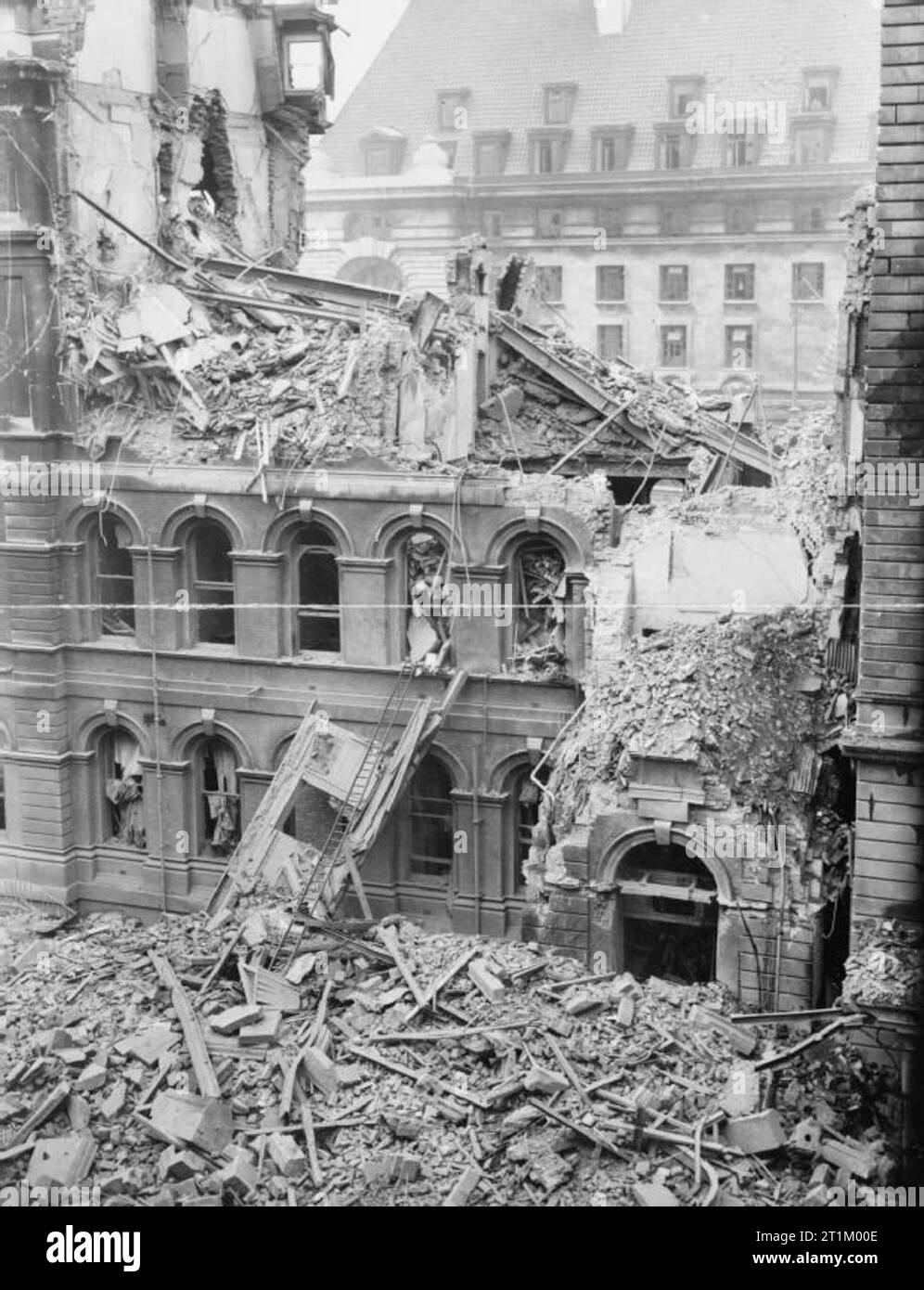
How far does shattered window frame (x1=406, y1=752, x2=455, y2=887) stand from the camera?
25.0 m

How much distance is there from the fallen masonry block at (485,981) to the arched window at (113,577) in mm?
11747

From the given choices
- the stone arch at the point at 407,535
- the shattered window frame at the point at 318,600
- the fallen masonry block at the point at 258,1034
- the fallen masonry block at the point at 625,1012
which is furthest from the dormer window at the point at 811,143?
the fallen masonry block at the point at 258,1034

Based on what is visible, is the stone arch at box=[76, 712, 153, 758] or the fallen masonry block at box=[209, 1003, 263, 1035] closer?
the fallen masonry block at box=[209, 1003, 263, 1035]

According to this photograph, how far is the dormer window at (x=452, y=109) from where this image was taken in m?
31.6

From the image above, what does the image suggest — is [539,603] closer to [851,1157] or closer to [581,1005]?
[581,1005]

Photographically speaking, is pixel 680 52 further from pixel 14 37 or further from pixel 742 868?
pixel 742 868

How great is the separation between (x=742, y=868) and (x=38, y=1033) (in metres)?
8.55

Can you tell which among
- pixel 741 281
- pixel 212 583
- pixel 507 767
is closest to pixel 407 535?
pixel 212 583

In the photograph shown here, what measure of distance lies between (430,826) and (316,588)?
4.61 meters

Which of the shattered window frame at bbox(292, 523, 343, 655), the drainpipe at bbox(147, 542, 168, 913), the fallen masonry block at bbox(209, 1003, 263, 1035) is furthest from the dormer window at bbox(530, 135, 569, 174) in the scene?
the fallen masonry block at bbox(209, 1003, 263, 1035)

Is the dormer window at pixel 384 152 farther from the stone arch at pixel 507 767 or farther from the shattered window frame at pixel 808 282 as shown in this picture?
the stone arch at pixel 507 767

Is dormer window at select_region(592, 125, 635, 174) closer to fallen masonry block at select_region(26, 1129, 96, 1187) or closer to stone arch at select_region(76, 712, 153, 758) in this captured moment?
stone arch at select_region(76, 712, 153, 758)

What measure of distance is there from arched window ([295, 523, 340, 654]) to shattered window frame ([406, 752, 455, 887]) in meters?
2.76
